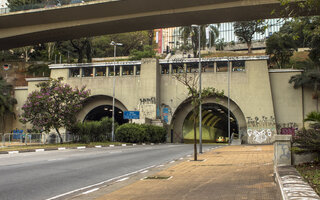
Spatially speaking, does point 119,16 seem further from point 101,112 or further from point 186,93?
→ point 101,112

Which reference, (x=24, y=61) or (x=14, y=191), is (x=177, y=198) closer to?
(x=14, y=191)

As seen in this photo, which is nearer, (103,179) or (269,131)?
(103,179)

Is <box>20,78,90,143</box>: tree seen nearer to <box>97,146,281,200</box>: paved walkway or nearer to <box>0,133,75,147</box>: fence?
<box>0,133,75,147</box>: fence

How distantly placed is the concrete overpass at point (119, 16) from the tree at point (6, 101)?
2012cm

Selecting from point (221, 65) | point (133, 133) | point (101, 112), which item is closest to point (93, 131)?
point (133, 133)

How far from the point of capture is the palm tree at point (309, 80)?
48.8 metres

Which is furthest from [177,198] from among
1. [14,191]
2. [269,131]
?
Result: [269,131]

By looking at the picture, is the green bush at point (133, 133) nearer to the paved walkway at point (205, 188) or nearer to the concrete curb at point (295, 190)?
the paved walkway at point (205, 188)

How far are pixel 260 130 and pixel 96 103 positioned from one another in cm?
2595

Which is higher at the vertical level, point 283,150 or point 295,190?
point 283,150

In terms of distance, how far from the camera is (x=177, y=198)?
843cm

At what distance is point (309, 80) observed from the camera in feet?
161

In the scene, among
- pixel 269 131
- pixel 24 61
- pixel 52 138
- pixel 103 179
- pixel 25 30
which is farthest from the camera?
pixel 24 61

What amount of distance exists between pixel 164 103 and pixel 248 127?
13.2m
